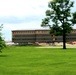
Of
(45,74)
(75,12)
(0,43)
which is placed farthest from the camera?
(75,12)

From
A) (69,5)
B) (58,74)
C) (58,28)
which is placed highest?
(69,5)

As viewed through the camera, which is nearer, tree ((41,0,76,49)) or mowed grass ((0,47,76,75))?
mowed grass ((0,47,76,75))

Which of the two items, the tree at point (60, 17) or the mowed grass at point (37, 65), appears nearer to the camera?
the mowed grass at point (37, 65)

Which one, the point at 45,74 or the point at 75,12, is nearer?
the point at 45,74

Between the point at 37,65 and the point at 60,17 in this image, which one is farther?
the point at 60,17

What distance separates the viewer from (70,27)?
8438cm

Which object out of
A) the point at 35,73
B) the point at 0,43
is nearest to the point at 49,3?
the point at 0,43

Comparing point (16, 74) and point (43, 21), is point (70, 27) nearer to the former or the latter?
point (43, 21)

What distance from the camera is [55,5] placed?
8606 centimetres

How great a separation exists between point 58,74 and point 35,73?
1519 mm

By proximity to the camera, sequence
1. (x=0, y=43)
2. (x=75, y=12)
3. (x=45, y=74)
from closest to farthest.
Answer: (x=45, y=74) < (x=0, y=43) < (x=75, y=12)

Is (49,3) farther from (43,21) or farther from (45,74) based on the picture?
(45,74)

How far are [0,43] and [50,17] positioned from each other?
43938 millimetres

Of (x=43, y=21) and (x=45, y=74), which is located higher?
(x=43, y=21)
